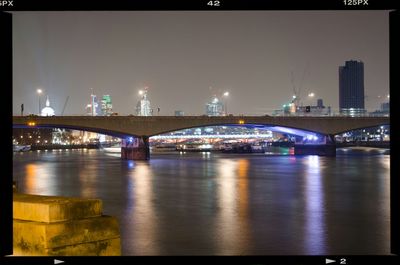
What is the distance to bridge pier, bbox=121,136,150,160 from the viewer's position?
9131cm

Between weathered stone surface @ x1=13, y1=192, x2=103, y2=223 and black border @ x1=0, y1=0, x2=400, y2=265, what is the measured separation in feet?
6.71

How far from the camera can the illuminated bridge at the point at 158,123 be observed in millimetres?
84375

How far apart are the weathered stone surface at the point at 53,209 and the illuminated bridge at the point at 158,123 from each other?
77.5 m

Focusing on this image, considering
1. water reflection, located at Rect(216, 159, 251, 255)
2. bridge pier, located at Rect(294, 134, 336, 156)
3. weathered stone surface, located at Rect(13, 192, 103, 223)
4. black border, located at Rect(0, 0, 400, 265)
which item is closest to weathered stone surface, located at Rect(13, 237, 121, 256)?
weathered stone surface, located at Rect(13, 192, 103, 223)
